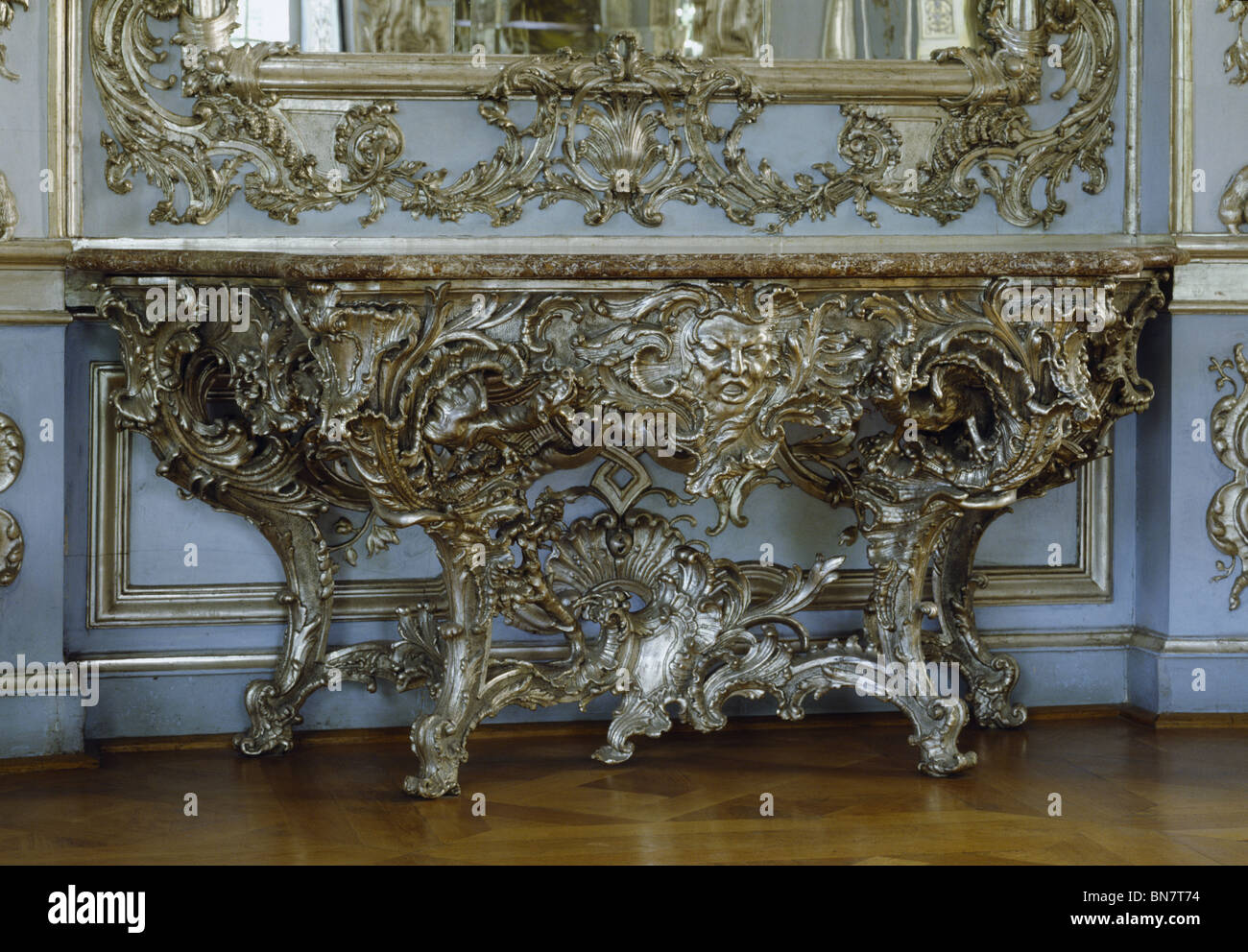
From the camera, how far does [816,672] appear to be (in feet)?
9.05

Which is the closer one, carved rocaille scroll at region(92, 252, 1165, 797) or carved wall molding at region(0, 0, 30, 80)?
carved rocaille scroll at region(92, 252, 1165, 797)

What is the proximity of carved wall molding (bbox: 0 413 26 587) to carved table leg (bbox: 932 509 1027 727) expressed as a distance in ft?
6.43

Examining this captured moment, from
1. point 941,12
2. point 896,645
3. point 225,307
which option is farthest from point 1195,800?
point 225,307

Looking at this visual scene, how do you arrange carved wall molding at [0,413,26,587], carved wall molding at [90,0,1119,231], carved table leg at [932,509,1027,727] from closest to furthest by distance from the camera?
carved wall molding at [0,413,26,587], carved wall molding at [90,0,1119,231], carved table leg at [932,509,1027,727]

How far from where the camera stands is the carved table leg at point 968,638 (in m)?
3.05

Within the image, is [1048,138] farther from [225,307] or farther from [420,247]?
→ [225,307]

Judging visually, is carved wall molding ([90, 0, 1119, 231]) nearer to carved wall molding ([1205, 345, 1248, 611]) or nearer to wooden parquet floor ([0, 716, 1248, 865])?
carved wall molding ([1205, 345, 1248, 611])

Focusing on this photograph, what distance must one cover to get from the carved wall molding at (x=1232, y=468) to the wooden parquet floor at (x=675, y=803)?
0.42 metres

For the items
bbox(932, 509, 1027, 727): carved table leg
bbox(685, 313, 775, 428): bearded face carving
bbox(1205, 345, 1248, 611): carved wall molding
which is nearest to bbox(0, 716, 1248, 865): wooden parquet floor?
bbox(932, 509, 1027, 727): carved table leg

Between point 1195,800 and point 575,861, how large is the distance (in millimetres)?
1163

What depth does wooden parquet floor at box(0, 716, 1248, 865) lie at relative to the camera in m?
2.19

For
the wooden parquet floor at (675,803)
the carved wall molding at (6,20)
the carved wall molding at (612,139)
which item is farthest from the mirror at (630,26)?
the wooden parquet floor at (675,803)

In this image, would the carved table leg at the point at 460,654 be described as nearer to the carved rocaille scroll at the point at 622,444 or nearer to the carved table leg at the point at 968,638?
the carved rocaille scroll at the point at 622,444

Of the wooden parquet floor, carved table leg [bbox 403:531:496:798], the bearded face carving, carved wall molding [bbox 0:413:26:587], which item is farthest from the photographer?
carved wall molding [bbox 0:413:26:587]
